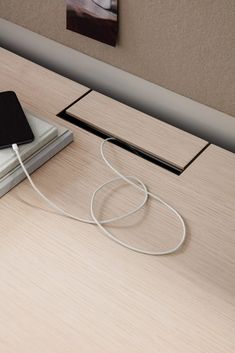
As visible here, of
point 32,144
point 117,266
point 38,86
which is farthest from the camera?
point 38,86

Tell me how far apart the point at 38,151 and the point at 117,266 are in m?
0.24

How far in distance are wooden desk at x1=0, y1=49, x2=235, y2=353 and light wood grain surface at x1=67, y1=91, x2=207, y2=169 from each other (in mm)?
27

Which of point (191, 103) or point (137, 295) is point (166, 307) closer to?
point (137, 295)

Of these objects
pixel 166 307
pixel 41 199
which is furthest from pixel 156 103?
pixel 166 307

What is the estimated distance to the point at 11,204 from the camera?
0.69 meters

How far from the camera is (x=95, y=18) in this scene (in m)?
0.81

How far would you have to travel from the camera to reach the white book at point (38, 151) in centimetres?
70

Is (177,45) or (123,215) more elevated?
(177,45)

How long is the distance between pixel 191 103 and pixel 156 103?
0.08 m

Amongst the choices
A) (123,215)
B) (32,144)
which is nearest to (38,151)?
(32,144)

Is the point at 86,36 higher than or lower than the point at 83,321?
higher

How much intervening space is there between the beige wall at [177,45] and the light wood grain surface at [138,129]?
0.23 feet

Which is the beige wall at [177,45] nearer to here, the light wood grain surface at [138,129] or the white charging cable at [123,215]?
the light wood grain surface at [138,129]

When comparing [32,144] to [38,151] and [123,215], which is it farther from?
[123,215]
